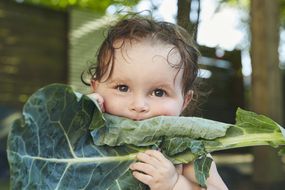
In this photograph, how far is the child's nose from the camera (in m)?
1.33

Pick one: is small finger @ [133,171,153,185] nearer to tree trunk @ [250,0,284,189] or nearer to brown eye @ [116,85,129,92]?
brown eye @ [116,85,129,92]

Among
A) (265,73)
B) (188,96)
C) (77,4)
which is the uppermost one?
(77,4)

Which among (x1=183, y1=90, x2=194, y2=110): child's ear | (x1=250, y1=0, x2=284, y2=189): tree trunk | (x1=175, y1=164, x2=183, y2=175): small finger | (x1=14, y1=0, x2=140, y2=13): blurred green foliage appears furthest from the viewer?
(x1=14, y1=0, x2=140, y2=13): blurred green foliage

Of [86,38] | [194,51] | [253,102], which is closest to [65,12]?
[86,38]

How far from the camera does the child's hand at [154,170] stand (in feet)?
4.12

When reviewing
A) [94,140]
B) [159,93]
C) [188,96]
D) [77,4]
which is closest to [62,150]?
[94,140]

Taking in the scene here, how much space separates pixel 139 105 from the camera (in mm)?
1330

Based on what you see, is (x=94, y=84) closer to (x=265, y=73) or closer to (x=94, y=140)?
(x=94, y=140)

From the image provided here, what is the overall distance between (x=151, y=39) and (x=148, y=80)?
13 centimetres

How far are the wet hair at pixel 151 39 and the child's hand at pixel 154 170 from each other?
0.26 m

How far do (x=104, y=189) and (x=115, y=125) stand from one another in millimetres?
152

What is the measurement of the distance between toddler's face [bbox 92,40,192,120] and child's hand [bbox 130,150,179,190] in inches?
4.4

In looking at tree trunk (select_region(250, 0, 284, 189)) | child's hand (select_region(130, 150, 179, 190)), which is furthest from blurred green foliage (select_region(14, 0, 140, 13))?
child's hand (select_region(130, 150, 179, 190))

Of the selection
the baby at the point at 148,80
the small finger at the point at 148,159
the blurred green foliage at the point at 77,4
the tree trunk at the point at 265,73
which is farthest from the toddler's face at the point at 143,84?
the blurred green foliage at the point at 77,4
